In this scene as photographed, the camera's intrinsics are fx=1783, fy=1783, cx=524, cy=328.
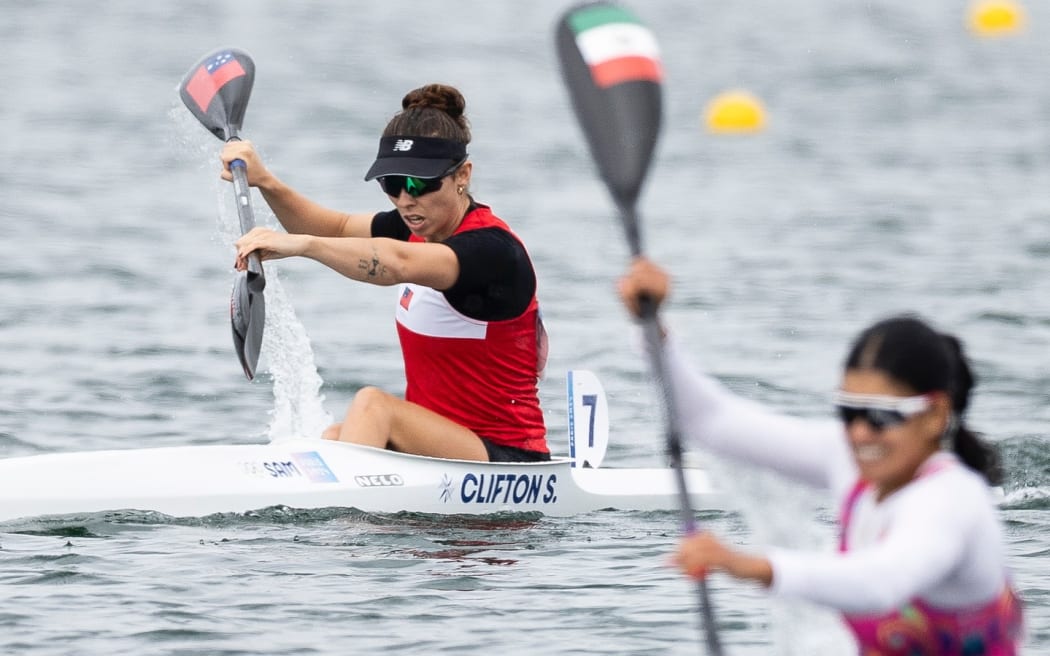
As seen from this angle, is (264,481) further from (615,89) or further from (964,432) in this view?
(964,432)

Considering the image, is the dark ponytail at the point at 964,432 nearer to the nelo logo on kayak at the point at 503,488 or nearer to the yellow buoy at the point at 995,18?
the nelo logo on kayak at the point at 503,488

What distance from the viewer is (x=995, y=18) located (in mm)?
28922

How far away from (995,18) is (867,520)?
2754 cm

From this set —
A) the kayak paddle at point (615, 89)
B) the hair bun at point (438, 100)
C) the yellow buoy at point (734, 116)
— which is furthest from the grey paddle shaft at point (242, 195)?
the yellow buoy at point (734, 116)

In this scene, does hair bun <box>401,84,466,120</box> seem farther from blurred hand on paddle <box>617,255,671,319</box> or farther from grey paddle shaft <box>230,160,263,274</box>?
blurred hand on paddle <box>617,255,671,319</box>

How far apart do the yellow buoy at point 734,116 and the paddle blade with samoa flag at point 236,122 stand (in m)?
14.7

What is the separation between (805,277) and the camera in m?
12.8

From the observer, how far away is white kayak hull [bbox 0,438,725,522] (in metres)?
5.88

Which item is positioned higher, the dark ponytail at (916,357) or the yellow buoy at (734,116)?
the yellow buoy at (734,116)

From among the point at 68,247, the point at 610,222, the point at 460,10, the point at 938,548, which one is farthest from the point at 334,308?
the point at 460,10

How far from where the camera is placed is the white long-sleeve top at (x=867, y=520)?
264cm

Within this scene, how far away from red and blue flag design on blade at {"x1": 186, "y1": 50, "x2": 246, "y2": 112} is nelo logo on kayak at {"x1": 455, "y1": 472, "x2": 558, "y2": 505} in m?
1.69

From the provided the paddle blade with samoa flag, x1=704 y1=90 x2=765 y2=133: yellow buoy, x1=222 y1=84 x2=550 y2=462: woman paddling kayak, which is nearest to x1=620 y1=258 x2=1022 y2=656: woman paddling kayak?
x1=222 y1=84 x2=550 y2=462: woman paddling kayak

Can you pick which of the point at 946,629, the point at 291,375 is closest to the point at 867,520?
the point at 946,629
